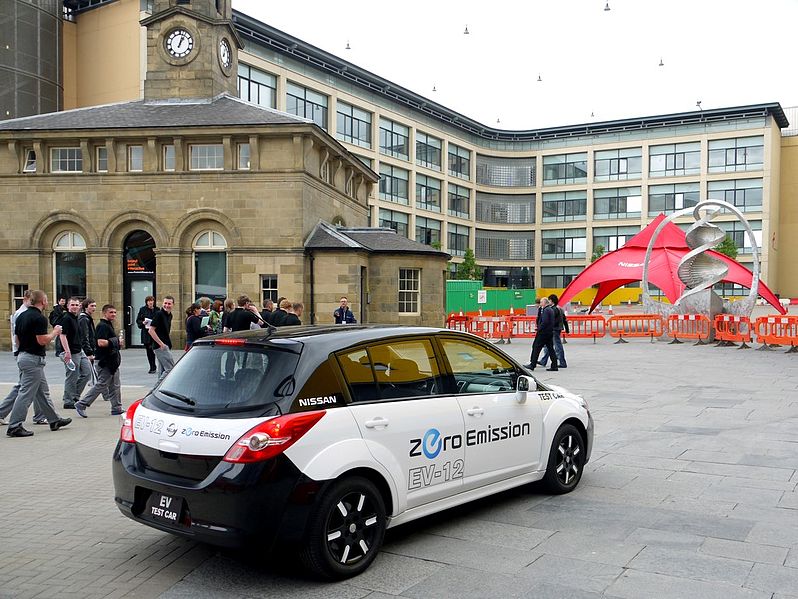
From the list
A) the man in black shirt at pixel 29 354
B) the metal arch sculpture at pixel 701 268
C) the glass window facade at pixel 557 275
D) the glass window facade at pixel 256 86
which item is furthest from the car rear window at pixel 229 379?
the glass window facade at pixel 557 275

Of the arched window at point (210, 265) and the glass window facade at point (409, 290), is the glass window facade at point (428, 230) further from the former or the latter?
the arched window at point (210, 265)

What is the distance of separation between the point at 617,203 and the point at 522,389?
230ft

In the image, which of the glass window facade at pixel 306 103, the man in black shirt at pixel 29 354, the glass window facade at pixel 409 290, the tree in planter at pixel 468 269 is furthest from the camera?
the tree in planter at pixel 468 269

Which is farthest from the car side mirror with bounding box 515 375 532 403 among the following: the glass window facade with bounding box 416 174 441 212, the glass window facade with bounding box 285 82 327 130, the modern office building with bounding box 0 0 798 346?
the glass window facade with bounding box 416 174 441 212

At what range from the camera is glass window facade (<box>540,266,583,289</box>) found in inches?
2972

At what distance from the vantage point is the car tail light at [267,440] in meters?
4.54

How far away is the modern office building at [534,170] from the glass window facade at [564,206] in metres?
0.11

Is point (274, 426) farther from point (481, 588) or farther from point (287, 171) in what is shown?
point (287, 171)

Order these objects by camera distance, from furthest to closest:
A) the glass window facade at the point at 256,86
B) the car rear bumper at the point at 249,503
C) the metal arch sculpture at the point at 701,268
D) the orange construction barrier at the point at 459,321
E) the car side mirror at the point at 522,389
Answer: the glass window facade at the point at 256,86, the orange construction barrier at the point at 459,321, the metal arch sculpture at the point at 701,268, the car side mirror at the point at 522,389, the car rear bumper at the point at 249,503

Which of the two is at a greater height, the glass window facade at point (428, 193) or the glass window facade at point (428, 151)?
the glass window facade at point (428, 151)

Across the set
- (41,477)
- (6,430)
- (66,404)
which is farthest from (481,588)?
(66,404)

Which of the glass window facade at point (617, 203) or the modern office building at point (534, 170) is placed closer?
the modern office building at point (534, 170)

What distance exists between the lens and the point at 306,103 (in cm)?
5138

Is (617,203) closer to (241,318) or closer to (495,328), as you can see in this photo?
(495,328)
